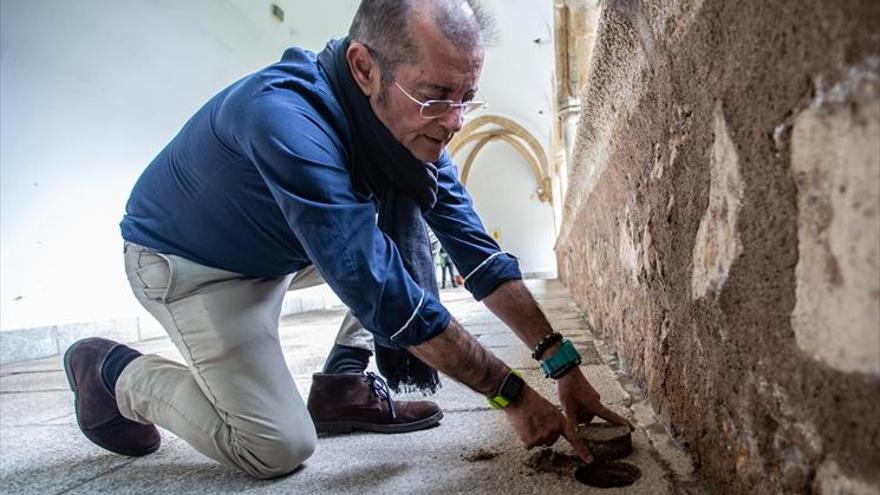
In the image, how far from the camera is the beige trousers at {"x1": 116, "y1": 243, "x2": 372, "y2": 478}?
1.36 meters

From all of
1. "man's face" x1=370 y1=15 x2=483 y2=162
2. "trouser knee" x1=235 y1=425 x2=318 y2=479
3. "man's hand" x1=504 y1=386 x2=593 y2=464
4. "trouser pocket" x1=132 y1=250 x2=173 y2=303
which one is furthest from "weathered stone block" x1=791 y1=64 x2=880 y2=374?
"trouser pocket" x1=132 y1=250 x2=173 y2=303

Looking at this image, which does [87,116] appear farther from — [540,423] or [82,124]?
[540,423]

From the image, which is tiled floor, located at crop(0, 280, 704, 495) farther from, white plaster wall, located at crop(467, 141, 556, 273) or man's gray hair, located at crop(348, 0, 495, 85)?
white plaster wall, located at crop(467, 141, 556, 273)

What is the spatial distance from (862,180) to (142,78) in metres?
5.33

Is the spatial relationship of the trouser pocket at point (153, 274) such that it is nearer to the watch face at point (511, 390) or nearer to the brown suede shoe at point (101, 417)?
the brown suede shoe at point (101, 417)

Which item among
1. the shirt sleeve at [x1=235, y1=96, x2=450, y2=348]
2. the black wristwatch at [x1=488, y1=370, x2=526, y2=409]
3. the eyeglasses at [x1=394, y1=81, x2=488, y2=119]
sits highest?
the eyeglasses at [x1=394, y1=81, x2=488, y2=119]

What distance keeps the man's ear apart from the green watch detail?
0.71 meters

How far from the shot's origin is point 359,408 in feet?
5.29

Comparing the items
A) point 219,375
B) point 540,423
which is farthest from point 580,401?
point 219,375

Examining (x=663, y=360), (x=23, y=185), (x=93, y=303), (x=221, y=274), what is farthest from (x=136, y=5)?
(x=663, y=360)

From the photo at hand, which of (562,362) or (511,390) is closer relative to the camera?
(511,390)

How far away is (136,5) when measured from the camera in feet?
15.6

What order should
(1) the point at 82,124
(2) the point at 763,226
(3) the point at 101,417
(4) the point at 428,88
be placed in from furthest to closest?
(1) the point at 82,124
(3) the point at 101,417
(4) the point at 428,88
(2) the point at 763,226

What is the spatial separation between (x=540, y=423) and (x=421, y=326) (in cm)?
28
